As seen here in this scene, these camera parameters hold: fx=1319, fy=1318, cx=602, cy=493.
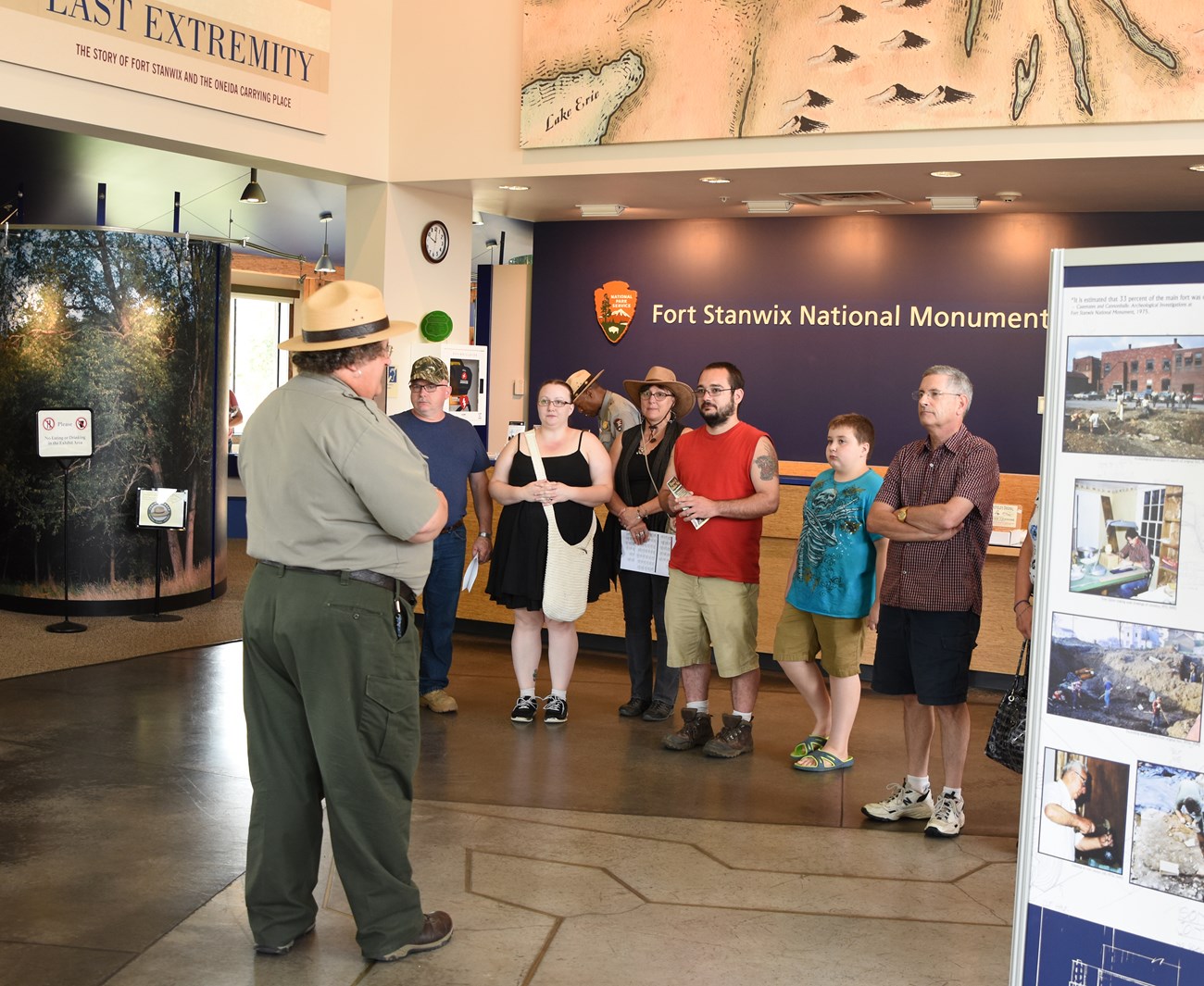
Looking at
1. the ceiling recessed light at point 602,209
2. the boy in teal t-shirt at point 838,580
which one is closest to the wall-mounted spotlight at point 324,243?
the ceiling recessed light at point 602,209

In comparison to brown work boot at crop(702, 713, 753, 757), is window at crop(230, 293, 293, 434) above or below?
above

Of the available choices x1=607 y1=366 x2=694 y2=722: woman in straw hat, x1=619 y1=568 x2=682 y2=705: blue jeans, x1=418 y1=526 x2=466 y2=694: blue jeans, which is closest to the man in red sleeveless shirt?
x1=607 y1=366 x2=694 y2=722: woman in straw hat

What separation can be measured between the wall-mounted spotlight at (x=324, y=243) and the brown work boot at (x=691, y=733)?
8853 millimetres

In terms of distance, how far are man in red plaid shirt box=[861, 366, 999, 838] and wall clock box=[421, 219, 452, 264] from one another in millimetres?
4644

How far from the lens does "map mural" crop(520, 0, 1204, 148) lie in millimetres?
6297

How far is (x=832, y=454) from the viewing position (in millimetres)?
5070

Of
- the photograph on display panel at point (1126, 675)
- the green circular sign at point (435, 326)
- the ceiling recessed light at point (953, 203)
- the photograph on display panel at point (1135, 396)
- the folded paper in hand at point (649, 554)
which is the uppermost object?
the ceiling recessed light at point (953, 203)

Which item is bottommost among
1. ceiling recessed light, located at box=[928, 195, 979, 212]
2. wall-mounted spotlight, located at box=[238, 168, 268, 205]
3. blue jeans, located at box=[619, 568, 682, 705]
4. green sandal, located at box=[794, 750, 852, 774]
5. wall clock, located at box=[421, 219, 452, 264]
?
green sandal, located at box=[794, 750, 852, 774]

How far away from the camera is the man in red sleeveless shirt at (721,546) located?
5355mm

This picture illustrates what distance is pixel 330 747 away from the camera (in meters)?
3.24

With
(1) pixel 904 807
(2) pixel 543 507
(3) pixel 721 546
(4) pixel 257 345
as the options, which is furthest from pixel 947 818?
(4) pixel 257 345

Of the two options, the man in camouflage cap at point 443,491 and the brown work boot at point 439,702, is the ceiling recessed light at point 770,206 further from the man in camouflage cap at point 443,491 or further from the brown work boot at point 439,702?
the brown work boot at point 439,702

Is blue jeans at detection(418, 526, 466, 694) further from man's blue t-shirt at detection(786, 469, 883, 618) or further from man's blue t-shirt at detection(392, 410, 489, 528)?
man's blue t-shirt at detection(786, 469, 883, 618)

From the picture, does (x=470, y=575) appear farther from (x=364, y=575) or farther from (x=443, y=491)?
(x=364, y=575)
